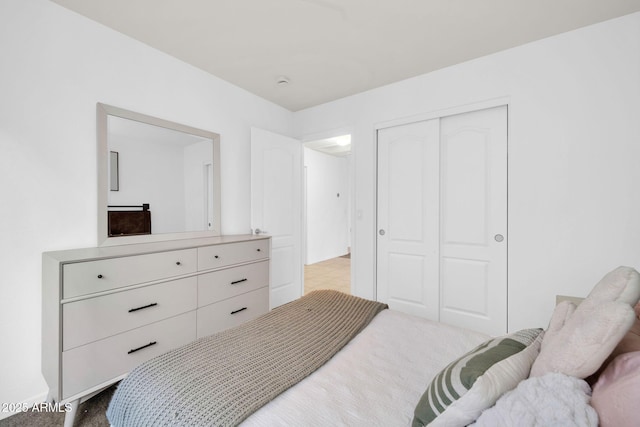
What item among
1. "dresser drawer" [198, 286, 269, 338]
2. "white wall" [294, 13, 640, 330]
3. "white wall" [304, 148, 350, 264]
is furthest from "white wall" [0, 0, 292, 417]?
"white wall" [304, 148, 350, 264]

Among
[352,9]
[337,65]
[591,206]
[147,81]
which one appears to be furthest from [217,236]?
[591,206]

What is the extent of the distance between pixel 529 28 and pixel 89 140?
3249mm

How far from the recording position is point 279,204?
330 cm

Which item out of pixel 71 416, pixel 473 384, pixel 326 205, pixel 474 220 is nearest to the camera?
pixel 473 384

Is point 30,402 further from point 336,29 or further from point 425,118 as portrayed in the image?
point 425,118

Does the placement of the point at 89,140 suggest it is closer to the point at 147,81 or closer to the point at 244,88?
the point at 147,81

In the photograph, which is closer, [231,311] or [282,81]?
[231,311]

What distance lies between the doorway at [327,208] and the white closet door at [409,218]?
1987 millimetres

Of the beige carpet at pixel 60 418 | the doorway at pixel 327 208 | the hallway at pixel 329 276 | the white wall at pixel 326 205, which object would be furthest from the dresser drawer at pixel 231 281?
the white wall at pixel 326 205

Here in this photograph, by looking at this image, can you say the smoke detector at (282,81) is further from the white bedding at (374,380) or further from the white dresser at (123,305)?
the white bedding at (374,380)

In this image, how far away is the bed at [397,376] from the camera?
65 centimetres

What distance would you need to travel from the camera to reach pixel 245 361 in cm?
113

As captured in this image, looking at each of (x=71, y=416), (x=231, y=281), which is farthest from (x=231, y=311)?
(x=71, y=416)

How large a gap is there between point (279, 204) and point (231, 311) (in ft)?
4.50
